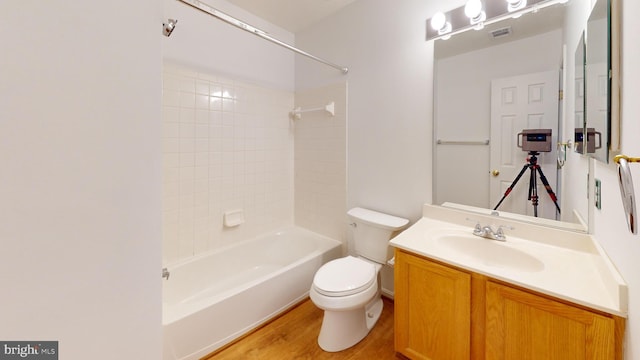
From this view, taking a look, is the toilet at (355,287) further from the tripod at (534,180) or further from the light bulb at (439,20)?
the light bulb at (439,20)

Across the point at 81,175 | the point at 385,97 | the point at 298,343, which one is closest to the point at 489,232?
the point at 385,97

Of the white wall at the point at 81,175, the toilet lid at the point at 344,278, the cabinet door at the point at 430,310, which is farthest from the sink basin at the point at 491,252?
the white wall at the point at 81,175

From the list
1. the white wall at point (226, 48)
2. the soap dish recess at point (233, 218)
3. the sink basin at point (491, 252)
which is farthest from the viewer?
the soap dish recess at point (233, 218)

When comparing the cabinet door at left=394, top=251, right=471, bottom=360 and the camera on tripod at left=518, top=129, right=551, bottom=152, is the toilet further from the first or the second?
the camera on tripod at left=518, top=129, right=551, bottom=152

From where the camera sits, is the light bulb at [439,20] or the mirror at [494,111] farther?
the light bulb at [439,20]

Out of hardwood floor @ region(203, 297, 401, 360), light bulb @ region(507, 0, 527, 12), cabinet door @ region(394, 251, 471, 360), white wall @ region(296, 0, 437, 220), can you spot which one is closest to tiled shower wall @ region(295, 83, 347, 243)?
white wall @ region(296, 0, 437, 220)

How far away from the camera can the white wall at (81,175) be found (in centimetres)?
37

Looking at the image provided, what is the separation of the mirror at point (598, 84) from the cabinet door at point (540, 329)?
57 cm

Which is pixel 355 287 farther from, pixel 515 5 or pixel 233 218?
pixel 515 5

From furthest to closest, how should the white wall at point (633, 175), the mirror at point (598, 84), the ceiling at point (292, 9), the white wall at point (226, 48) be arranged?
1. the ceiling at point (292, 9)
2. the white wall at point (226, 48)
3. the mirror at point (598, 84)
4. the white wall at point (633, 175)

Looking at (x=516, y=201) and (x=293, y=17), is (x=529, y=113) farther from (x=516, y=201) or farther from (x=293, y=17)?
(x=293, y=17)

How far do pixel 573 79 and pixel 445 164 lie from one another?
2.41 ft

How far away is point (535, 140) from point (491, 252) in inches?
26.3

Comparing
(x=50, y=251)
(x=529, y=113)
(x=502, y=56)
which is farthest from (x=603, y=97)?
(x=50, y=251)
